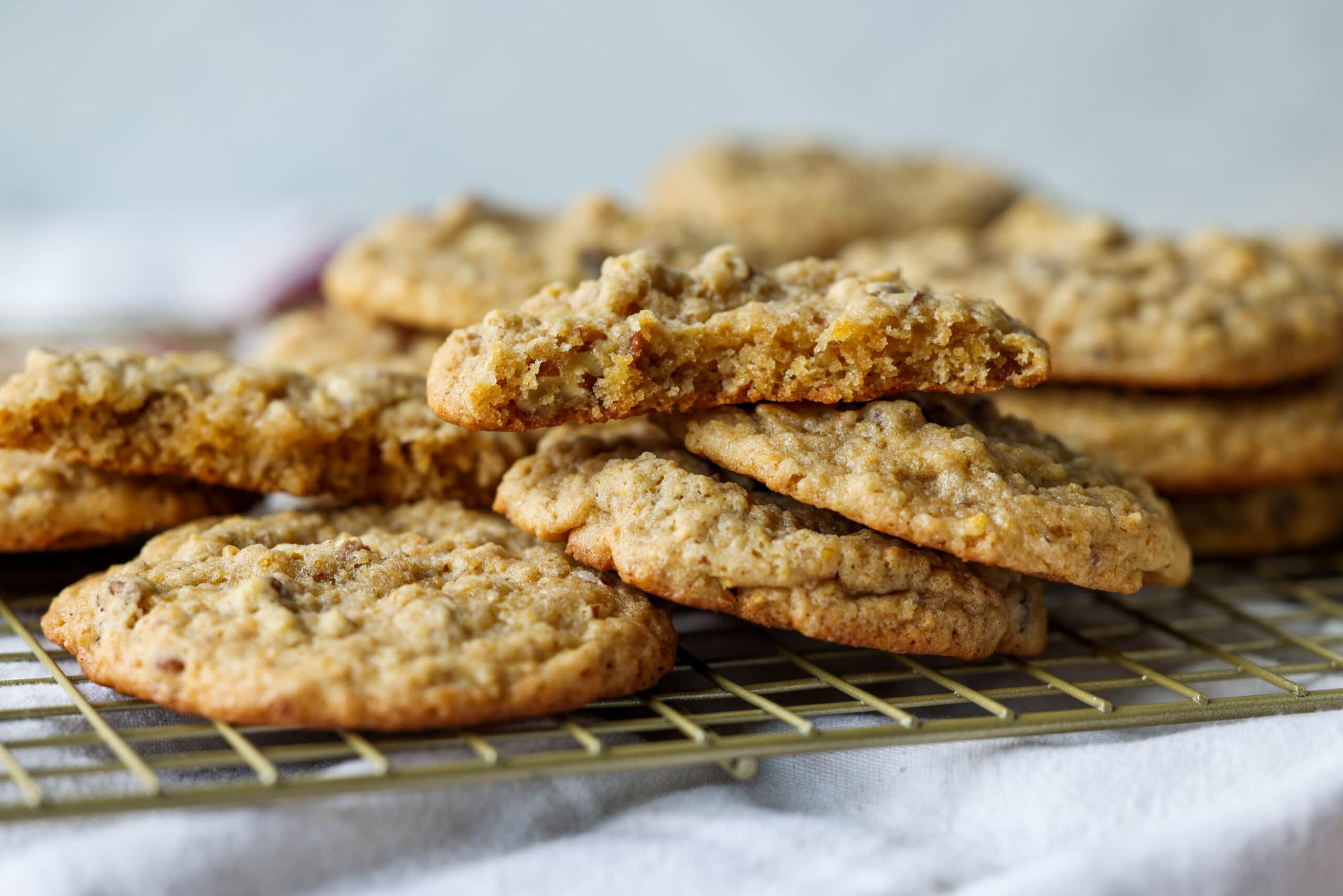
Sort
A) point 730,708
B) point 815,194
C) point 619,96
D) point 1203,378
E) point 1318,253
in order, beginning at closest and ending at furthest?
point 730,708 < point 1203,378 < point 1318,253 < point 815,194 < point 619,96

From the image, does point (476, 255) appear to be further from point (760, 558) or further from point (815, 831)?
point (815, 831)

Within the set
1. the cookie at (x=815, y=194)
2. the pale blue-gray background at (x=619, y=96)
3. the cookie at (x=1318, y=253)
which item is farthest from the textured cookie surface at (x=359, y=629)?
the pale blue-gray background at (x=619, y=96)

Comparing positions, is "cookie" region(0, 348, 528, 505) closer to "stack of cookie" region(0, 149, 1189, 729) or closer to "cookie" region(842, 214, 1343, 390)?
"stack of cookie" region(0, 149, 1189, 729)

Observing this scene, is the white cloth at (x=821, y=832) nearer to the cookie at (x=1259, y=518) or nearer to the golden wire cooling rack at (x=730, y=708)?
the golden wire cooling rack at (x=730, y=708)

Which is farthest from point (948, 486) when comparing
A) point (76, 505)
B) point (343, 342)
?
point (343, 342)

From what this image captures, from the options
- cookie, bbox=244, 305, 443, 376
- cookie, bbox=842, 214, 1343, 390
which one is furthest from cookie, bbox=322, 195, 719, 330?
cookie, bbox=842, 214, 1343, 390
